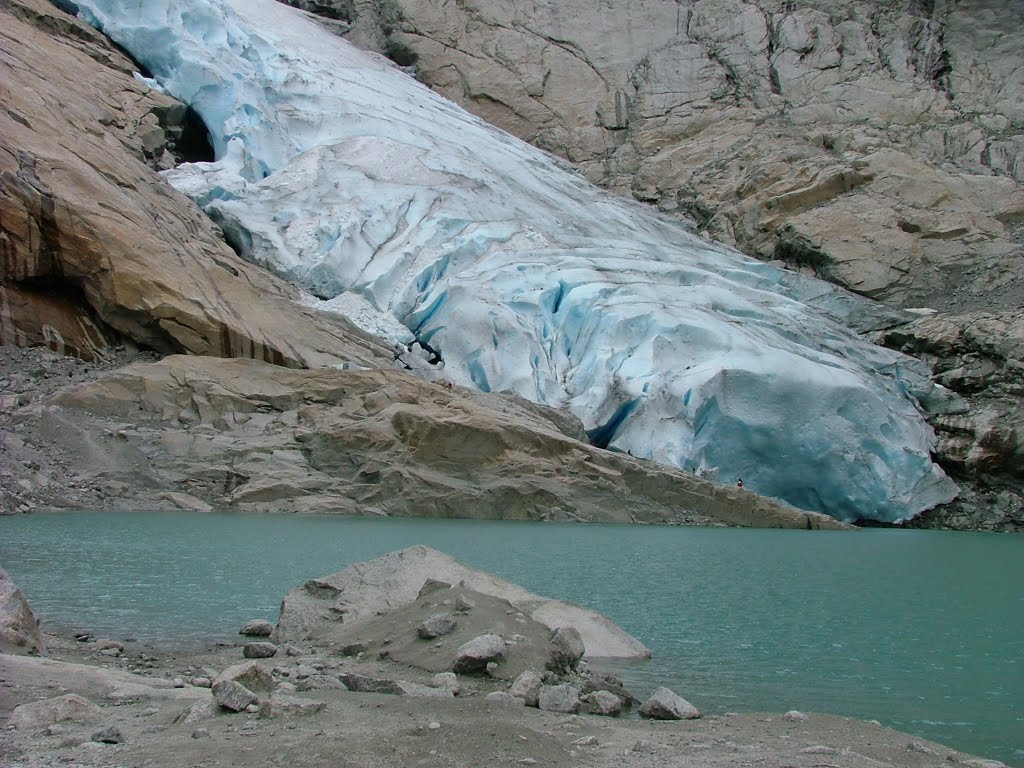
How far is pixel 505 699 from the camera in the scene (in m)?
3.80

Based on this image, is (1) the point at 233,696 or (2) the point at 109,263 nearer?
(1) the point at 233,696

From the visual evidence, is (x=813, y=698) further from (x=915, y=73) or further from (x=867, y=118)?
(x=915, y=73)

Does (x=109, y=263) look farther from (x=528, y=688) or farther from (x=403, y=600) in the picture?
(x=528, y=688)

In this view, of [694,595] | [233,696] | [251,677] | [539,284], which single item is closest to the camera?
[233,696]

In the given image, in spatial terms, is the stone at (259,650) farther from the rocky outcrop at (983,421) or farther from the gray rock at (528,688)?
the rocky outcrop at (983,421)

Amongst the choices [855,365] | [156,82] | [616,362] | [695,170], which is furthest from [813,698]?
[695,170]

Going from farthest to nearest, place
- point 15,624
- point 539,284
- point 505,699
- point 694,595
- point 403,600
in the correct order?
point 539,284, point 694,595, point 403,600, point 15,624, point 505,699

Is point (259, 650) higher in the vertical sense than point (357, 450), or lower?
higher

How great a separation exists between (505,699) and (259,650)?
1.53 m

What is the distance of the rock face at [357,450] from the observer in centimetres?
1335

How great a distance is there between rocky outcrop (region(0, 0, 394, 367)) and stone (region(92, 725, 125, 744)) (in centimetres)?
1311

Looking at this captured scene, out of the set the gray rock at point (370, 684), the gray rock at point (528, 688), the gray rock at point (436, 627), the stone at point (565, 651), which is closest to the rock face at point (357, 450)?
the gray rock at point (436, 627)

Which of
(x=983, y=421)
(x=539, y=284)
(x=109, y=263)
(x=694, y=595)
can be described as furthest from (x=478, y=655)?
(x=983, y=421)

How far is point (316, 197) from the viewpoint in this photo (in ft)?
70.7
